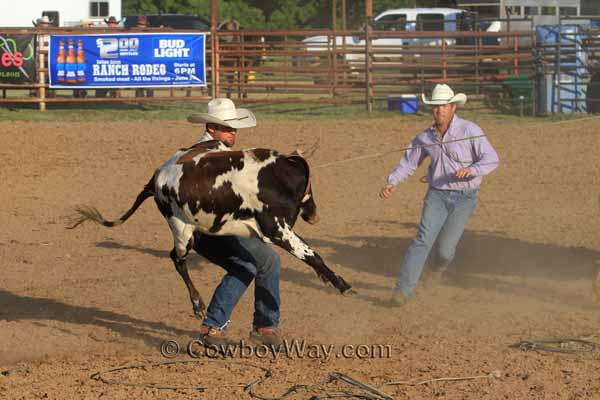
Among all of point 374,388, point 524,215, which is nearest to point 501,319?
point 374,388

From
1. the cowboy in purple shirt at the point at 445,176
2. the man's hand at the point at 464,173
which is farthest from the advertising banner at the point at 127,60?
the man's hand at the point at 464,173

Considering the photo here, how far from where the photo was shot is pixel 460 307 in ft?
26.2

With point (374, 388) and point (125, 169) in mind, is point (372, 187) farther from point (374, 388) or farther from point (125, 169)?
point (374, 388)

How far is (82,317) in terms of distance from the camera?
786 centimetres

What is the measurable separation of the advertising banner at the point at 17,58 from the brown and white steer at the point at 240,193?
15.4 metres

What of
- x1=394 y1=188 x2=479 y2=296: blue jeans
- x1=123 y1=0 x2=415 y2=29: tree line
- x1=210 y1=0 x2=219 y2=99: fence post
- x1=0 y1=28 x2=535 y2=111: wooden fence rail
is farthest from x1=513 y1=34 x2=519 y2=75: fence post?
x1=123 y1=0 x2=415 y2=29: tree line

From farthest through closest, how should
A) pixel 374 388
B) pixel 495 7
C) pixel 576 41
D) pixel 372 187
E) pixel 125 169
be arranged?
pixel 495 7
pixel 576 41
pixel 125 169
pixel 372 187
pixel 374 388

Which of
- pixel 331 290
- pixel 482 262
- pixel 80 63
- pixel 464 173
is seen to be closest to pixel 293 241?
pixel 464 173

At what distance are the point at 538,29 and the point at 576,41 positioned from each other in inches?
40.7

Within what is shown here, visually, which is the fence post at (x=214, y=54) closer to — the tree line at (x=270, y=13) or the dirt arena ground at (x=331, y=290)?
the dirt arena ground at (x=331, y=290)

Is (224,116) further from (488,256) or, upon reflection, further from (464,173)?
(488,256)

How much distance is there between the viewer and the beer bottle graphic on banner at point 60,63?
20.7 meters

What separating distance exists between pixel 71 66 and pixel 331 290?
44.1 ft

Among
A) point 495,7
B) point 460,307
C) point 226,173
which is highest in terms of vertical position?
point 495,7
